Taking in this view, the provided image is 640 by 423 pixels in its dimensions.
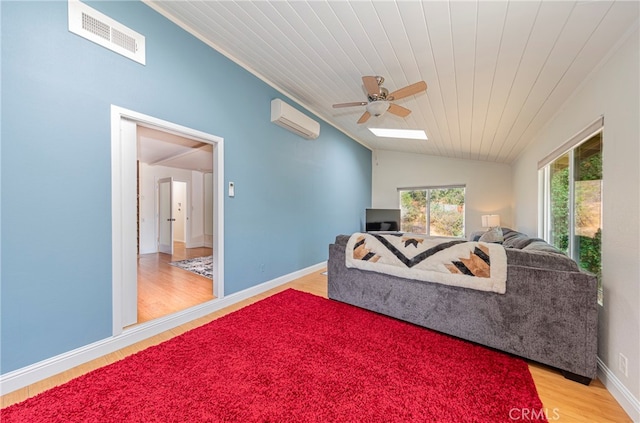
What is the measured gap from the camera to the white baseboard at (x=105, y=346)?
151 cm

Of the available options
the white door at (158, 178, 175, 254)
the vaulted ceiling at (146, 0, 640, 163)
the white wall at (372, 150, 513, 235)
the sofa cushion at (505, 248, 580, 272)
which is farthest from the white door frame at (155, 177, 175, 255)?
the sofa cushion at (505, 248, 580, 272)

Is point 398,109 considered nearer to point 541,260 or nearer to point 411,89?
point 411,89

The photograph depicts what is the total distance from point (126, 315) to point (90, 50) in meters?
2.11

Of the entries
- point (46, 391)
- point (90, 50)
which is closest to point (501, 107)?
point (90, 50)

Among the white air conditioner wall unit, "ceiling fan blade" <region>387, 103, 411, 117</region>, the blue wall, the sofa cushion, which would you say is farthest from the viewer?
the white air conditioner wall unit

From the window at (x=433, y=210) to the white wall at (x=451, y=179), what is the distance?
0.16 metres

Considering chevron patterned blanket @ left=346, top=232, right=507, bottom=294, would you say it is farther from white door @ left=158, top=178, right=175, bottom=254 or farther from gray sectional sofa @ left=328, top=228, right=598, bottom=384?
white door @ left=158, top=178, right=175, bottom=254

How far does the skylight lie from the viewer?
14.1ft

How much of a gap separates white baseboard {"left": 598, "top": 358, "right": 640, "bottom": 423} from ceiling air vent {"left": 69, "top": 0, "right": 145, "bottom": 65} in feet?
13.1

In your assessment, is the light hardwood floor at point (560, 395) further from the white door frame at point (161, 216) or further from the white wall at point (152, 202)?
the white wall at point (152, 202)

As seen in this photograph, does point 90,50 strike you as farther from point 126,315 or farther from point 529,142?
point 529,142

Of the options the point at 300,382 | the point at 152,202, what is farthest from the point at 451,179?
the point at 152,202

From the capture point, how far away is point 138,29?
2.02 meters

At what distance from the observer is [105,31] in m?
1.83
